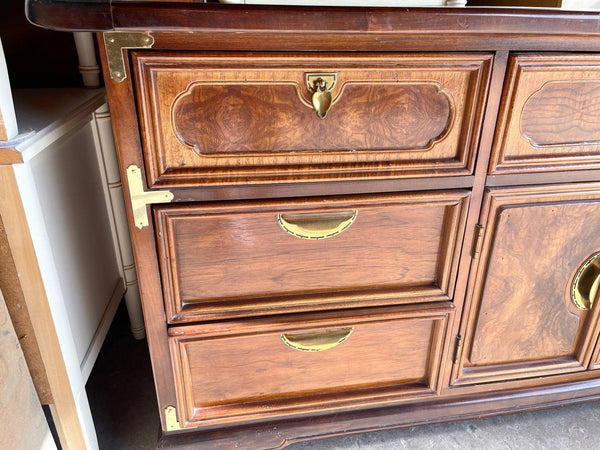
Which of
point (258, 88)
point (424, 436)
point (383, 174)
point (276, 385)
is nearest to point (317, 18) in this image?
point (258, 88)

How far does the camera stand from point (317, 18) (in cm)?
48

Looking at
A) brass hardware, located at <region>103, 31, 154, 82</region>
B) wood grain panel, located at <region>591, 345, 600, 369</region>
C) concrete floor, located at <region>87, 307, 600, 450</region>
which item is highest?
brass hardware, located at <region>103, 31, 154, 82</region>

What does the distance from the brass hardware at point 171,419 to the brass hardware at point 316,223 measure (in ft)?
1.09

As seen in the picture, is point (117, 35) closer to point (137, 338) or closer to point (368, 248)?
point (368, 248)

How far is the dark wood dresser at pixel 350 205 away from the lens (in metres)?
0.50

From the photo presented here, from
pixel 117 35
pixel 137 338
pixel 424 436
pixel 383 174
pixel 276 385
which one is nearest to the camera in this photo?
pixel 117 35

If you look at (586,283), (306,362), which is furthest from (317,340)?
(586,283)

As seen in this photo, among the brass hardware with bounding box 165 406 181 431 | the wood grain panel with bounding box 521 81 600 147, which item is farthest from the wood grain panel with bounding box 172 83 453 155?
the brass hardware with bounding box 165 406 181 431

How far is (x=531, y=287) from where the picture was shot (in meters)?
0.71

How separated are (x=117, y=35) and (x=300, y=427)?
2.04ft

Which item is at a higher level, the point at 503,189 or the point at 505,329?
the point at 503,189

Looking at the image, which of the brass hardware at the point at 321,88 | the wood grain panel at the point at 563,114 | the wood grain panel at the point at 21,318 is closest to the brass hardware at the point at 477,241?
the wood grain panel at the point at 563,114

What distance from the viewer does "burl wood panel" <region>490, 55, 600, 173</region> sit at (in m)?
0.57

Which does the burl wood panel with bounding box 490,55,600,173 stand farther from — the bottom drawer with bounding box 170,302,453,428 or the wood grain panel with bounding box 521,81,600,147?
the bottom drawer with bounding box 170,302,453,428
